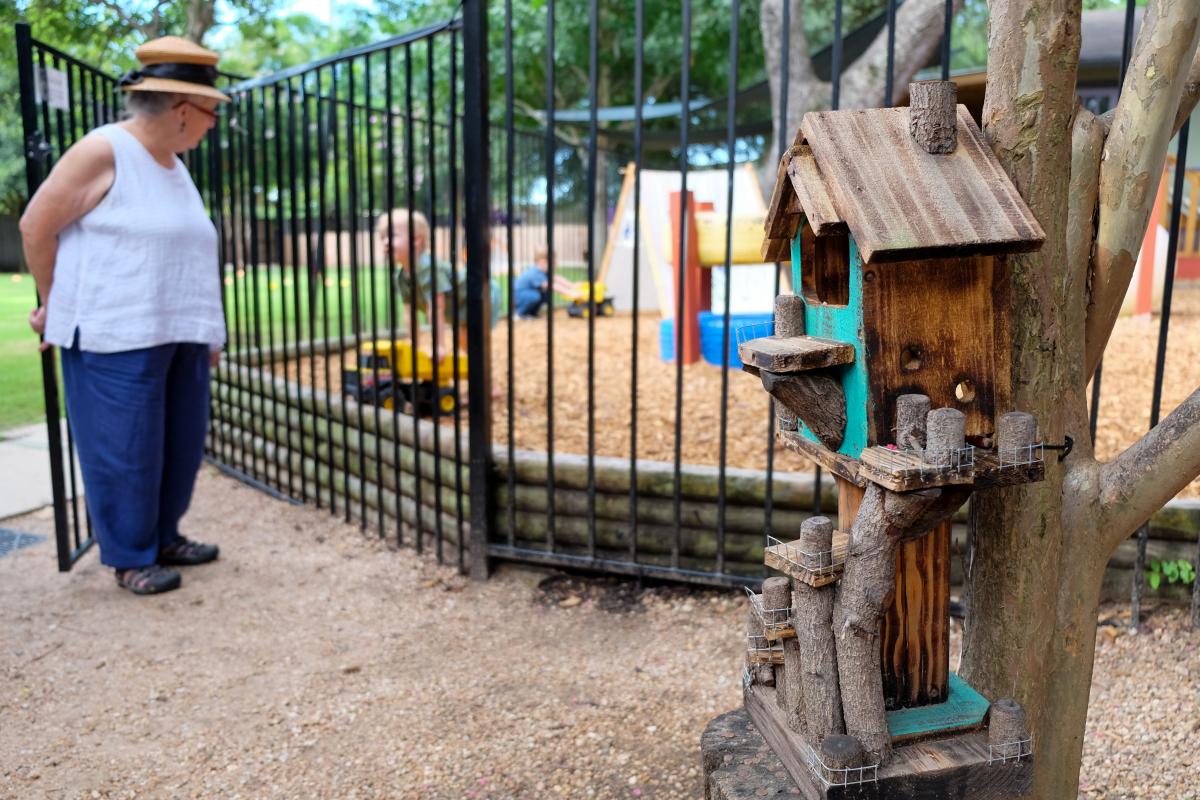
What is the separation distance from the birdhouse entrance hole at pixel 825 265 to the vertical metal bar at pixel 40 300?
2891 mm

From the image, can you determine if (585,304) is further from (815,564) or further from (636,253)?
(815,564)

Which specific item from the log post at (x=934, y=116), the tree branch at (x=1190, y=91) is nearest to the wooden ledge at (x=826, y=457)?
the log post at (x=934, y=116)

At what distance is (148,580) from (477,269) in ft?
5.36

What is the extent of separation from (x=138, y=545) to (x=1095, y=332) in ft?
10.5

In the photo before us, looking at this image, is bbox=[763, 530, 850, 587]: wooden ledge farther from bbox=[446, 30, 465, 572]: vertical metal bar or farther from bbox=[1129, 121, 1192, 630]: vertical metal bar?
bbox=[446, 30, 465, 572]: vertical metal bar

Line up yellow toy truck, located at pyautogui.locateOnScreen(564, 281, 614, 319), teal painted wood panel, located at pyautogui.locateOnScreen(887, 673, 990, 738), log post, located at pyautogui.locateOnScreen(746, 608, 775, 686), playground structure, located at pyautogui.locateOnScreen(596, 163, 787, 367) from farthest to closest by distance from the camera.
A: yellow toy truck, located at pyautogui.locateOnScreen(564, 281, 614, 319), playground structure, located at pyautogui.locateOnScreen(596, 163, 787, 367), log post, located at pyautogui.locateOnScreen(746, 608, 775, 686), teal painted wood panel, located at pyautogui.locateOnScreen(887, 673, 990, 738)

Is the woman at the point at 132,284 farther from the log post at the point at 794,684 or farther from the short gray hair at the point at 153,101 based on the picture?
the log post at the point at 794,684

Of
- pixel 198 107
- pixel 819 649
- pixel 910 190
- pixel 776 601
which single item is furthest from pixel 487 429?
pixel 910 190

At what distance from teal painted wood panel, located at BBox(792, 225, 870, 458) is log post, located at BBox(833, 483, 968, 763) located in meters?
0.11

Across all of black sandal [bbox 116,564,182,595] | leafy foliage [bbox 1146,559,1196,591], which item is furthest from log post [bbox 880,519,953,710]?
black sandal [bbox 116,564,182,595]

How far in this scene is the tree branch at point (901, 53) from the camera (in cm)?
747

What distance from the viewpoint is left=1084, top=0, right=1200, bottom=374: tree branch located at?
1.54m

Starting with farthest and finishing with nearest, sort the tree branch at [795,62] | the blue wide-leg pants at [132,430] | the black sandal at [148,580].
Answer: the tree branch at [795,62] → the black sandal at [148,580] → the blue wide-leg pants at [132,430]

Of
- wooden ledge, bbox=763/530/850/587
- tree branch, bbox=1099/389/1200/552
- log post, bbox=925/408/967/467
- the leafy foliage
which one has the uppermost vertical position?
log post, bbox=925/408/967/467
